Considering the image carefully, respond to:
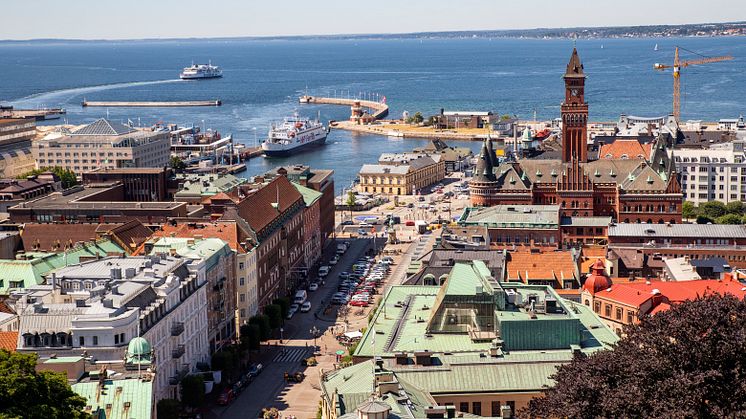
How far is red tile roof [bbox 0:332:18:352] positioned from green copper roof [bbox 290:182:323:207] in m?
44.6

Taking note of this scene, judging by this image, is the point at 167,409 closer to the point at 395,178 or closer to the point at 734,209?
the point at 734,209

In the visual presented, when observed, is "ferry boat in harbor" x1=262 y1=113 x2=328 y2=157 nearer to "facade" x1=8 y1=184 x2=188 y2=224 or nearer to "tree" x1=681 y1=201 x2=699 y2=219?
"tree" x1=681 y1=201 x2=699 y2=219

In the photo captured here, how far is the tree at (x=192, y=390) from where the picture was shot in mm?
59375

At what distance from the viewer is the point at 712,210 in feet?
374

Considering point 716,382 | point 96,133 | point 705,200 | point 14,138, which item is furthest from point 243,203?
point 14,138

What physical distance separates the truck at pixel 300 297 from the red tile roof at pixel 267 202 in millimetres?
6127

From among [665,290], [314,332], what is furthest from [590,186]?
[314,332]

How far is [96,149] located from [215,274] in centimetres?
8780

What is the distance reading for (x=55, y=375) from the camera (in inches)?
1673

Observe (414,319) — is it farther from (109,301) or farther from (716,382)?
(716,382)

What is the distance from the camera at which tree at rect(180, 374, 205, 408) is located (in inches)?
2338

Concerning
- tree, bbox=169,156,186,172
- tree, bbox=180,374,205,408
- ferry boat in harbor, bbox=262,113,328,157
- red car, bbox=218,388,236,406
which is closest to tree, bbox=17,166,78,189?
tree, bbox=169,156,186,172

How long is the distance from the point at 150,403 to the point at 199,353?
19.4m

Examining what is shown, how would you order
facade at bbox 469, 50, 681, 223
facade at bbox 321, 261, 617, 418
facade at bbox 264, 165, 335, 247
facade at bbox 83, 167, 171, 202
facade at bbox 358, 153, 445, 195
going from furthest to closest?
1. facade at bbox 358, 153, 445, 195
2. facade at bbox 83, 167, 171, 202
3. facade at bbox 264, 165, 335, 247
4. facade at bbox 469, 50, 681, 223
5. facade at bbox 321, 261, 617, 418
